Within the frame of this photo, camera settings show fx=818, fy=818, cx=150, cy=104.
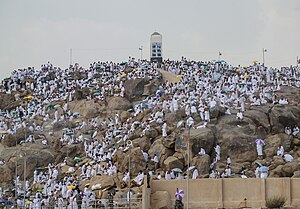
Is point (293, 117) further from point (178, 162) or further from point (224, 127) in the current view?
point (178, 162)

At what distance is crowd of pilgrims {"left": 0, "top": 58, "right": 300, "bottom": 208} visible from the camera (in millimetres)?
44156

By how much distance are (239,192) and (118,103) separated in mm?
23120

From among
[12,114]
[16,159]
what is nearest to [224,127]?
[16,159]

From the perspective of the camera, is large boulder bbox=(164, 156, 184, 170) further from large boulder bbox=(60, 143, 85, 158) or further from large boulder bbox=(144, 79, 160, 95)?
large boulder bbox=(144, 79, 160, 95)

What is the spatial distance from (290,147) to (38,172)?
49.8 ft

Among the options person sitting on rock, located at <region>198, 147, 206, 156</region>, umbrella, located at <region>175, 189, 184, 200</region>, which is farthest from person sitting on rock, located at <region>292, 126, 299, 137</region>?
umbrella, located at <region>175, 189, 184, 200</region>

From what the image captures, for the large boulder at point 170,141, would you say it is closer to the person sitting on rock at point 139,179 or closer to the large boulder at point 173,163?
the large boulder at point 173,163

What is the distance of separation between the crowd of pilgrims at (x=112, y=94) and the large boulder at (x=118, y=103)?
2.51 feet

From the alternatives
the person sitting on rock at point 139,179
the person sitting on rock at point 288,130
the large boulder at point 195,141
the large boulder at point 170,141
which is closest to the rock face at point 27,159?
the large boulder at point 170,141

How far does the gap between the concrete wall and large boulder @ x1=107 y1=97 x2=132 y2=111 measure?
863 inches

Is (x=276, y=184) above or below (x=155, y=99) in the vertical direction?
below

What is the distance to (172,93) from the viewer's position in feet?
184

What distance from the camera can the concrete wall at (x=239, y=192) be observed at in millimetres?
35625

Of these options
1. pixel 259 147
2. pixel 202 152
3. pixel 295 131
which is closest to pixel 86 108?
pixel 202 152
